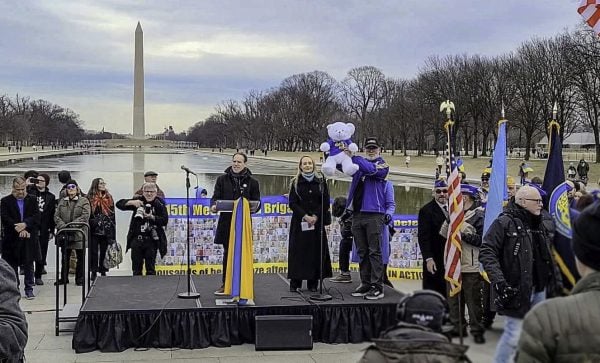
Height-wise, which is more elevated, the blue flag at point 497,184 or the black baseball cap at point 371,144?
the black baseball cap at point 371,144

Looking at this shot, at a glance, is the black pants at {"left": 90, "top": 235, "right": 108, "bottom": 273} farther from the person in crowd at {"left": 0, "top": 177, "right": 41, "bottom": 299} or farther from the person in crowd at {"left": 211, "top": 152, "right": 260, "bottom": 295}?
the person in crowd at {"left": 211, "top": 152, "right": 260, "bottom": 295}

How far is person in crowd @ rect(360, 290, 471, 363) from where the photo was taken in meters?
2.00

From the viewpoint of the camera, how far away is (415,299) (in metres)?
2.04

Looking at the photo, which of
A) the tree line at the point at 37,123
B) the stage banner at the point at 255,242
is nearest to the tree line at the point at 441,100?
the stage banner at the point at 255,242

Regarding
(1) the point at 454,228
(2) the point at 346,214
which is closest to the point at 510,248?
(1) the point at 454,228

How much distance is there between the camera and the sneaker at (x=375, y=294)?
765cm

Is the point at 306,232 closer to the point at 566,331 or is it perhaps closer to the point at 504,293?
the point at 504,293

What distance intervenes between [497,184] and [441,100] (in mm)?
67788

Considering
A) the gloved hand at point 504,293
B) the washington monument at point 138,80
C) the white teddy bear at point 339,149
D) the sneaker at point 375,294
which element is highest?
→ the washington monument at point 138,80

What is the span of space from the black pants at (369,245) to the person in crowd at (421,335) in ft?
18.9

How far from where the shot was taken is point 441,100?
7294 centimetres

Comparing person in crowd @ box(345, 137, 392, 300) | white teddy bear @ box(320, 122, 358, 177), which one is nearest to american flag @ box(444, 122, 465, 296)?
white teddy bear @ box(320, 122, 358, 177)

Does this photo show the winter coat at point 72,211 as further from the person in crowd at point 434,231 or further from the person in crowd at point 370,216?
the person in crowd at point 434,231

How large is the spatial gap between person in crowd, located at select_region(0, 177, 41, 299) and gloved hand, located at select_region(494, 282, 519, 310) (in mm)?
7095
